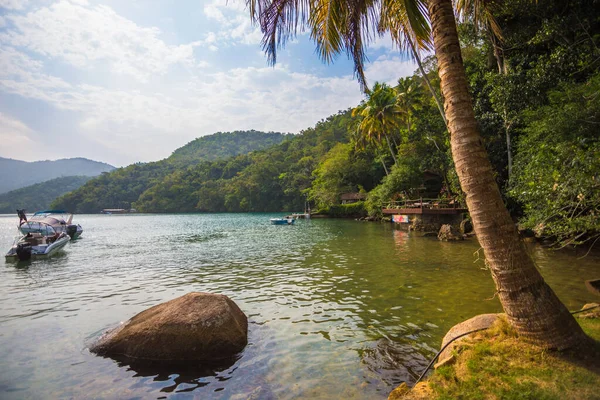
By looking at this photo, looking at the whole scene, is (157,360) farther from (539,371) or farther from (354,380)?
(539,371)

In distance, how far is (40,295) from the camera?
37.3ft

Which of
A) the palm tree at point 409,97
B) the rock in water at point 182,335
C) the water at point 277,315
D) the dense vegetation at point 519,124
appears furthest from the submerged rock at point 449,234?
the palm tree at point 409,97

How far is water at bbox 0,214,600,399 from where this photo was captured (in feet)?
16.7

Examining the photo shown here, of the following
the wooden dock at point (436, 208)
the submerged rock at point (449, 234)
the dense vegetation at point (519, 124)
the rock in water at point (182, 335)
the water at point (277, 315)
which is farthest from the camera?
the wooden dock at point (436, 208)

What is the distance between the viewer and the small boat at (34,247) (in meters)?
19.5

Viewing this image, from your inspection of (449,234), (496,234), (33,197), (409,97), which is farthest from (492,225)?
(33,197)

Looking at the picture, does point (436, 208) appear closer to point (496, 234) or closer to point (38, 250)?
point (496, 234)

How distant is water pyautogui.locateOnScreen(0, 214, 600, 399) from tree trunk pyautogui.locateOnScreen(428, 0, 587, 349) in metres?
2.11

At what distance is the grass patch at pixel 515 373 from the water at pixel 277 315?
51.7 inches

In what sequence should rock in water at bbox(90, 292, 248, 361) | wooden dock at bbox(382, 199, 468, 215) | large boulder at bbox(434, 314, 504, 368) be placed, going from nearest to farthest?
large boulder at bbox(434, 314, 504, 368), rock in water at bbox(90, 292, 248, 361), wooden dock at bbox(382, 199, 468, 215)

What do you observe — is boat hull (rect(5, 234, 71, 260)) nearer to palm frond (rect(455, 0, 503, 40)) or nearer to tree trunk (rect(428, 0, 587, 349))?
tree trunk (rect(428, 0, 587, 349))

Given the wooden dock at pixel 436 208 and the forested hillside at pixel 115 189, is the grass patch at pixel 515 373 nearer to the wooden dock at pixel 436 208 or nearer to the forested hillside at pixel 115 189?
the wooden dock at pixel 436 208

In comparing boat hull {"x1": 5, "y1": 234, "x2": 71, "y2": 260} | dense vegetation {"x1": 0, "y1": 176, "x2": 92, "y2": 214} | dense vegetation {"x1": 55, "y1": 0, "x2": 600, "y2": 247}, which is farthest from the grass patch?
dense vegetation {"x1": 0, "y1": 176, "x2": 92, "y2": 214}

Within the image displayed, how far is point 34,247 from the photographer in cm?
2062
